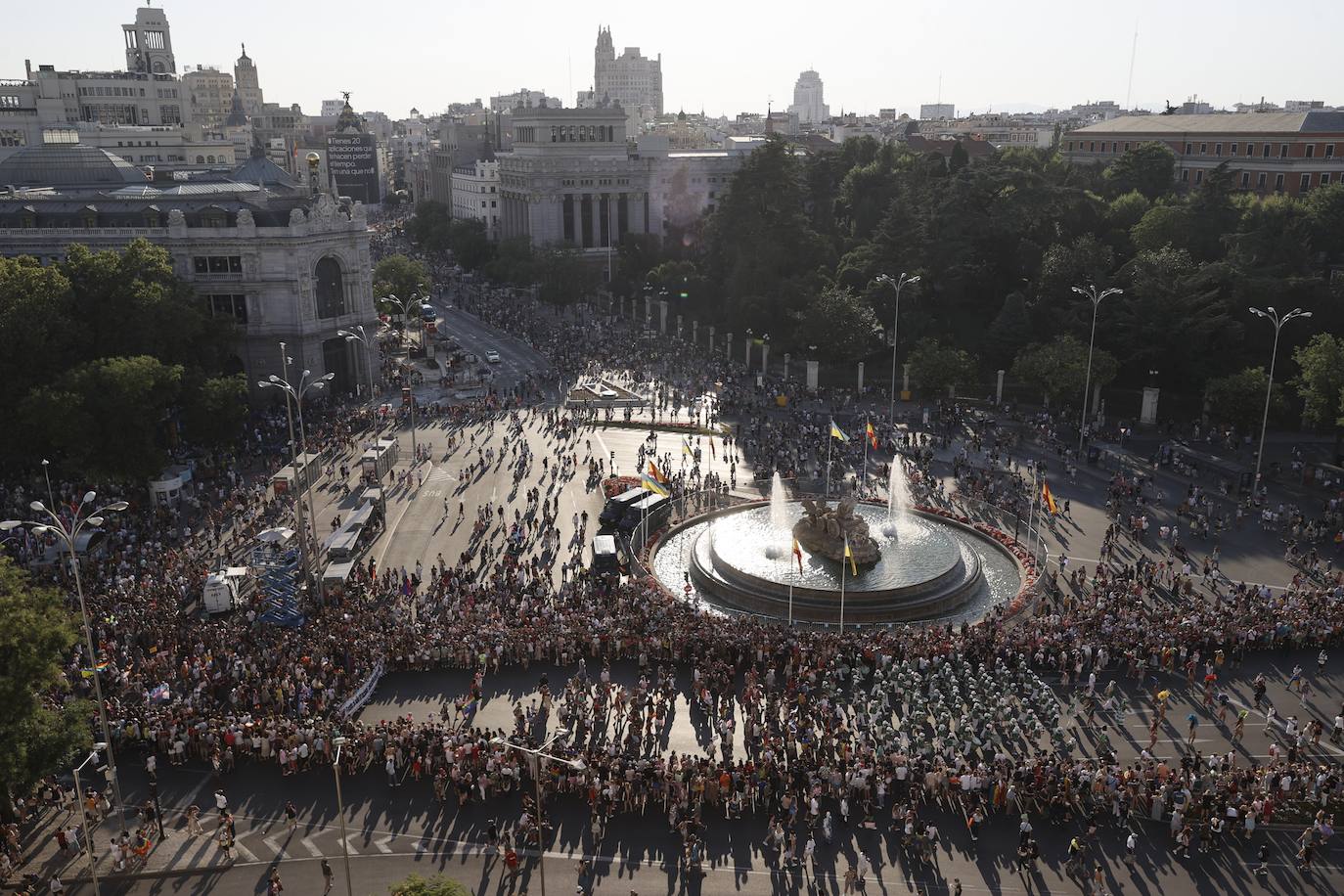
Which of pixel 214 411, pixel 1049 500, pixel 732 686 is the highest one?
pixel 214 411

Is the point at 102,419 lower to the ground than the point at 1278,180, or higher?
lower

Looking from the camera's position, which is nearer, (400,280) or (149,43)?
(400,280)

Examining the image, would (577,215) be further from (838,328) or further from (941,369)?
(941,369)

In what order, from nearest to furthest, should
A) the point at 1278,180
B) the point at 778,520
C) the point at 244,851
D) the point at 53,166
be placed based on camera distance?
the point at 244,851, the point at 778,520, the point at 53,166, the point at 1278,180

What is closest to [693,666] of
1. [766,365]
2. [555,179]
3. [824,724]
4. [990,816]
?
[824,724]

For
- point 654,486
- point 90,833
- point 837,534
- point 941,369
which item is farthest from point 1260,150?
point 90,833

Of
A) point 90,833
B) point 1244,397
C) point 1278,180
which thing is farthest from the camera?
point 1278,180
